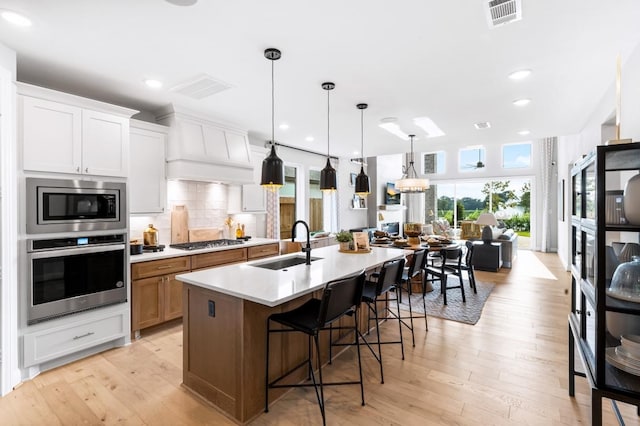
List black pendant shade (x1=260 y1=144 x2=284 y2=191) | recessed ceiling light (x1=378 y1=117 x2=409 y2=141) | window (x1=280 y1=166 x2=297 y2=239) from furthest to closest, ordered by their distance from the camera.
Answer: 1. window (x1=280 y1=166 x2=297 y2=239)
2. recessed ceiling light (x1=378 y1=117 x2=409 y2=141)
3. black pendant shade (x1=260 y1=144 x2=284 y2=191)

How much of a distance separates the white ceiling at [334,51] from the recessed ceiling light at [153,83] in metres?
0.07

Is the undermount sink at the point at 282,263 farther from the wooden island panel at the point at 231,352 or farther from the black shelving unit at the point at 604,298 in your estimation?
the black shelving unit at the point at 604,298

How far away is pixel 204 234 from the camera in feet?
15.1

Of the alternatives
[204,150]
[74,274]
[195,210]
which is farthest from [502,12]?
[195,210]

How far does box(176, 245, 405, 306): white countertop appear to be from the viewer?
6.46 ft

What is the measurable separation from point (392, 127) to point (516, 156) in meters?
7.22

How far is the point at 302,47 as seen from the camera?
251 cm

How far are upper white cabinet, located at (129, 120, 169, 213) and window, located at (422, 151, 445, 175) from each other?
9706 millimetres

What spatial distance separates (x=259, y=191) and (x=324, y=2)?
3.64m

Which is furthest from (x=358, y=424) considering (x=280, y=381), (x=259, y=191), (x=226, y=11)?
(x=259, y=191)

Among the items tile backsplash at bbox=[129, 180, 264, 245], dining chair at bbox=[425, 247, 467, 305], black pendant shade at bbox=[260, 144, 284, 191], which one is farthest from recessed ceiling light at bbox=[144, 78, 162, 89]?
dining chair at bbox=[425, 247, 467, 305]

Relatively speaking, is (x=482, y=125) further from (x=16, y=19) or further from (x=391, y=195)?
(x=391, y=195)

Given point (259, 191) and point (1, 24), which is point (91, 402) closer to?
point (1, 24)

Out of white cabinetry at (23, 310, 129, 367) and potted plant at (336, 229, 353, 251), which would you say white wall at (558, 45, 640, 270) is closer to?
potted plant at (336, 229, 353, 251)
